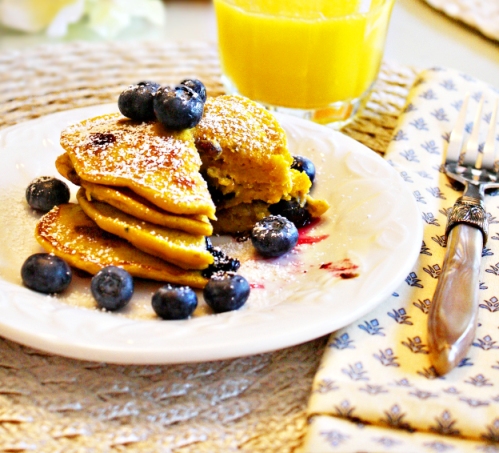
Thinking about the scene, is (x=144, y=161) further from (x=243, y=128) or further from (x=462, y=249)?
(x=462, y=249)

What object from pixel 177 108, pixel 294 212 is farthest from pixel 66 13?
pixel 294 212

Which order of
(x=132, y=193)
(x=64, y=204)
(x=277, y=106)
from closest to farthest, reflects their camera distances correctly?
(x=132, y=193)
(x=64, y=204)
(x=277, y=106)

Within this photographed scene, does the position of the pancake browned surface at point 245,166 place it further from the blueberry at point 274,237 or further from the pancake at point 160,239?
the pancake at point 160,239

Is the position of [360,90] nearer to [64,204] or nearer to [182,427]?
[64,204]

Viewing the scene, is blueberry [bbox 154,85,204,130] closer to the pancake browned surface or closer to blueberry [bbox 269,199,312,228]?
the pancake browned surface

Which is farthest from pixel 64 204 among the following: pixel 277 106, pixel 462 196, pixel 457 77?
pixel 457 77

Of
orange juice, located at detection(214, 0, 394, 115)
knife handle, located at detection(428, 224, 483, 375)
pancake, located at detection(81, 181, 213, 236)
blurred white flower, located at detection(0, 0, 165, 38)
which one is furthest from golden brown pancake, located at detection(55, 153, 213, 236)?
blurred white flower, located at detection(0, 0, 165, 38)
